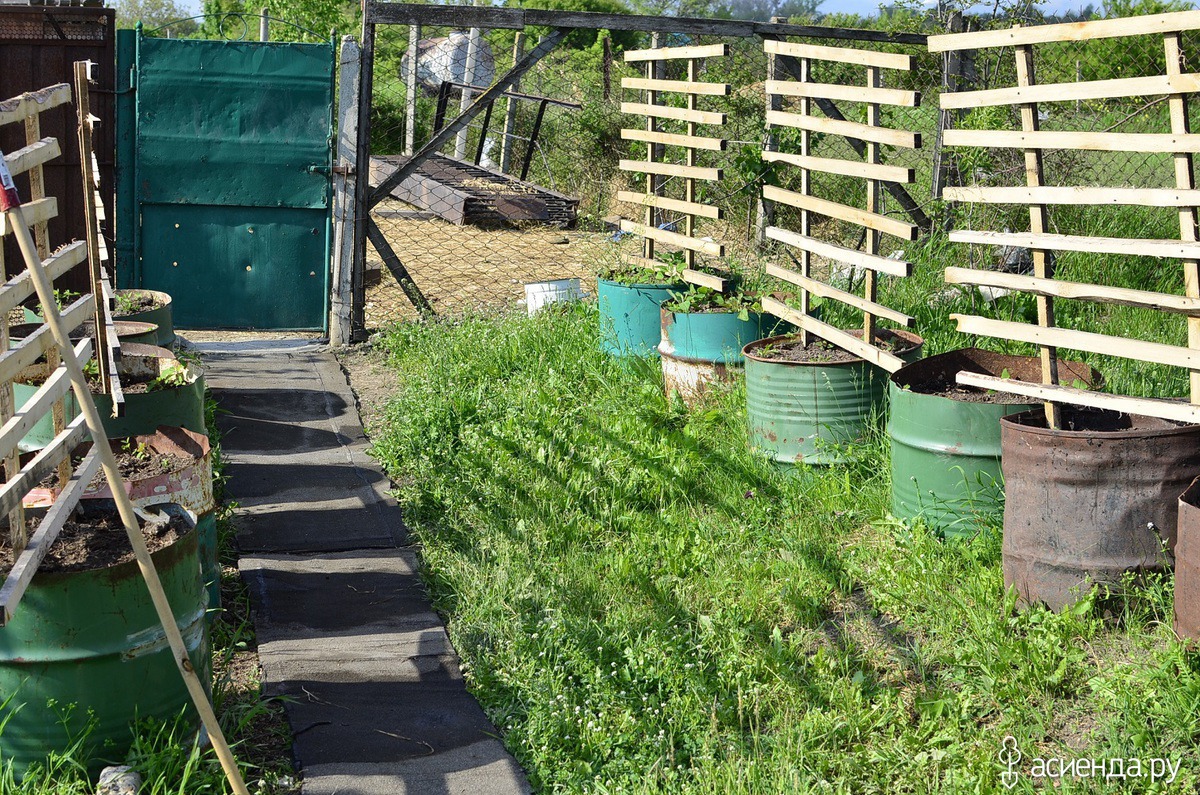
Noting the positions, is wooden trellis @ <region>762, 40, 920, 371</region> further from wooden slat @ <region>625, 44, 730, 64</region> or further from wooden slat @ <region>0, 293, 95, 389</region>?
wooden slat @ <region>0, 293, 95, 389</region>

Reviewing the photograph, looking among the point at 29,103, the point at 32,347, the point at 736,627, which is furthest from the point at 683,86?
the point at 32,347

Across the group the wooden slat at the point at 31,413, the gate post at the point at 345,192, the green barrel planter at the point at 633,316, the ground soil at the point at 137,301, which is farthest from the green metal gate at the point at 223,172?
the wooden slat at the point at 31,413

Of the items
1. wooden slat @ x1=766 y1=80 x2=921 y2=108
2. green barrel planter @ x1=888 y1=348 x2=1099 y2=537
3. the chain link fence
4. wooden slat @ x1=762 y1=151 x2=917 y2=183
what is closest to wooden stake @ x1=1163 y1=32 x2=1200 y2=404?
green barrel planter @ x1=888 y1=348 x2=1099 y2=537

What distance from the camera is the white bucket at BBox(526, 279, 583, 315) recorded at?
334 inches

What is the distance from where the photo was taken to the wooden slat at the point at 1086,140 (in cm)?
376

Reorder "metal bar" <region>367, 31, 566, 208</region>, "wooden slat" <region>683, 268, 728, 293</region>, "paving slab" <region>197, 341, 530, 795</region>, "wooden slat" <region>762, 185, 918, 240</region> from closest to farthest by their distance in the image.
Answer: "paving slab" <region>197, 341, 530, 795</region> < "wooden slat" <region>762, 185, 918, 240</region> < "wooden slat" <region>683, 268, 728, 293</region> < "metal bar" <region>367, 31, 566, 208</region>

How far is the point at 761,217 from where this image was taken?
27.2 feet

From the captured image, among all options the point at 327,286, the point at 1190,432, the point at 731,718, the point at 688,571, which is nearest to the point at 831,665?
the point at 731,718

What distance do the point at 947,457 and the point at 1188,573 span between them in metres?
1.20

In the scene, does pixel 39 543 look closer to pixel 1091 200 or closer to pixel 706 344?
pixel 1091 200

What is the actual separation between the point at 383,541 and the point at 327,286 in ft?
12.9

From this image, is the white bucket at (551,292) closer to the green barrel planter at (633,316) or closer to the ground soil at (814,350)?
the green barrel planter at (633,316)

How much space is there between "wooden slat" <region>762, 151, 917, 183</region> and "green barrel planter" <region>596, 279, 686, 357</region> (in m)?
1.30

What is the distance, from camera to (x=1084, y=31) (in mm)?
4023
